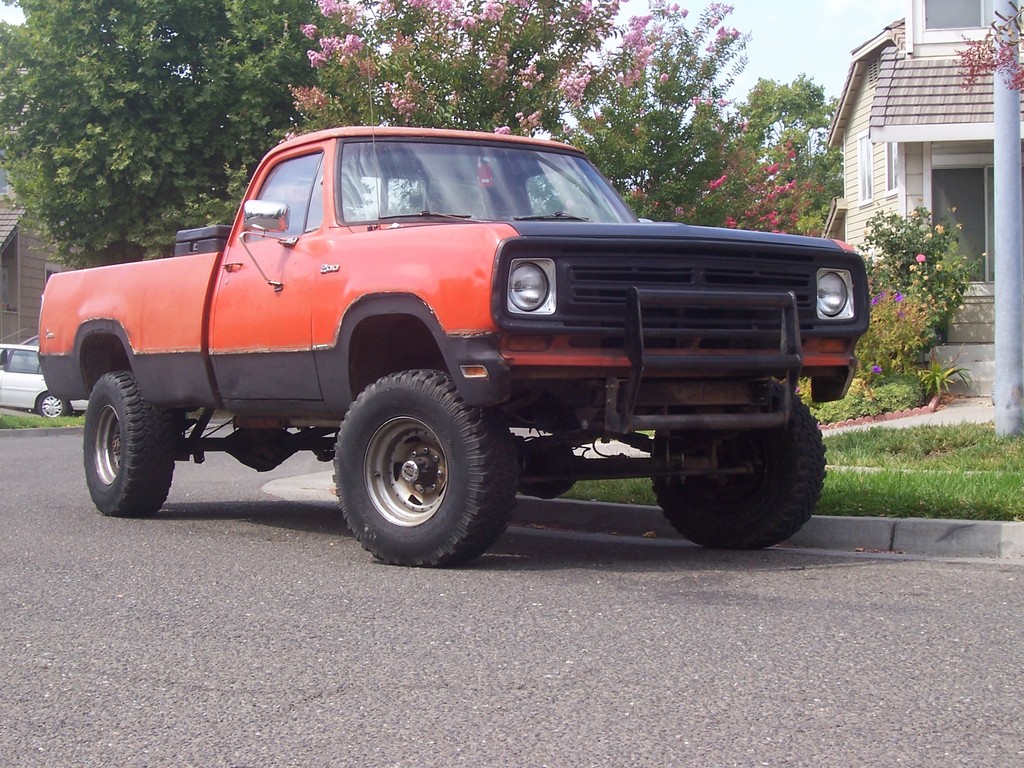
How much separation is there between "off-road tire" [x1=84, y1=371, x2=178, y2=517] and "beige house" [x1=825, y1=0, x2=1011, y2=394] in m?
11.1

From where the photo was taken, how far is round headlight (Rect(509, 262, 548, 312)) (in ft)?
20.2

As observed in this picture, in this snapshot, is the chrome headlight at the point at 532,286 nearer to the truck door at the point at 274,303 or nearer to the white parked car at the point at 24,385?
the truck door at the point at 274,303

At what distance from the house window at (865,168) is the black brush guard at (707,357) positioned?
59.8ft

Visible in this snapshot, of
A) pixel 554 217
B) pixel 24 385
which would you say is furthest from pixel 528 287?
pixel 24 385

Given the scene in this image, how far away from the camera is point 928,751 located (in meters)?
3.71

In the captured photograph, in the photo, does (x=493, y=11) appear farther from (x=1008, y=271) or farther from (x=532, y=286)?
(x=532, y=286)

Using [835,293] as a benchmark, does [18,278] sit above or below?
above

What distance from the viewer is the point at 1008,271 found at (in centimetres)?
1072

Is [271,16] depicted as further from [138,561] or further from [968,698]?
[968,698]

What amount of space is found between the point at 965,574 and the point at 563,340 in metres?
2.21

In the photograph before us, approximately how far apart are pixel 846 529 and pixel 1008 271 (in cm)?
392

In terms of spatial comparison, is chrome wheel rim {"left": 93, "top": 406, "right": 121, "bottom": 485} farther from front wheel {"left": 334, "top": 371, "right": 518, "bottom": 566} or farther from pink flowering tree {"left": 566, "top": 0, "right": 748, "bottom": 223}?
pink flowering tree {"left": 566, "top": 0, "right": 748, "bottom": 223}

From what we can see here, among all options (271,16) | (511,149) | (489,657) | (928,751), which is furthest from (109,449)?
(271,16)

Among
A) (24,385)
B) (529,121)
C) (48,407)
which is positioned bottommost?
(48,407)
